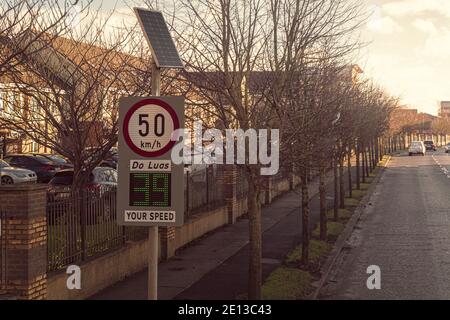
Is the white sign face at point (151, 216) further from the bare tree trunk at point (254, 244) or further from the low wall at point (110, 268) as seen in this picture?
the low wall at point (110, 268)

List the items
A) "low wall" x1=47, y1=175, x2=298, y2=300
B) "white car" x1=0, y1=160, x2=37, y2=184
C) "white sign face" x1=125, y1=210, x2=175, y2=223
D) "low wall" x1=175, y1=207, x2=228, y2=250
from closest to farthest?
1. "white sign face" x1=125, y1=210, x2=175, y2=223
2. "low wall" x1=47, y1=175, x2=298, y2=300
3. "low wall" x1=175, y1=207, x2=228, y2=250
4. "white car" x1=0, y1=160, x2=37, y2=184

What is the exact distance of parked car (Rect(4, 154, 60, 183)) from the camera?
92.4ft

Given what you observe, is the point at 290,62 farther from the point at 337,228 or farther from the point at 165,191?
the point at 337,228

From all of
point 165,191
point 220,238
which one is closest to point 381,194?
point 220,238

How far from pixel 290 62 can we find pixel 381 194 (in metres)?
21.4

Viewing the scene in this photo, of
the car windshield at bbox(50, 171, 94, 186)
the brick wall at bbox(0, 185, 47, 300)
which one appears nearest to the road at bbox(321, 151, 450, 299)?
the brick wall at bbox(0, 185, 47, 300)

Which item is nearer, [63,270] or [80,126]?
[63,270]

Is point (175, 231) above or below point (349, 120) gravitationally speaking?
below

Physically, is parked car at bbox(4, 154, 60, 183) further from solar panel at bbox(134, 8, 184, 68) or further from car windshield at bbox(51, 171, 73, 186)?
solar panel at bbox(134, 8, 184, 68)

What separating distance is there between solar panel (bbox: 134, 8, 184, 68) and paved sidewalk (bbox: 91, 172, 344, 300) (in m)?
5.35

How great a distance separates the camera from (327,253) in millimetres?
15070

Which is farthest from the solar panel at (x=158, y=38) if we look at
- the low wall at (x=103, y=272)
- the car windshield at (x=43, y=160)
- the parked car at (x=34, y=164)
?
the car windshield at (x=43, y=160)

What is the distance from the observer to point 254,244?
9.95 metres
